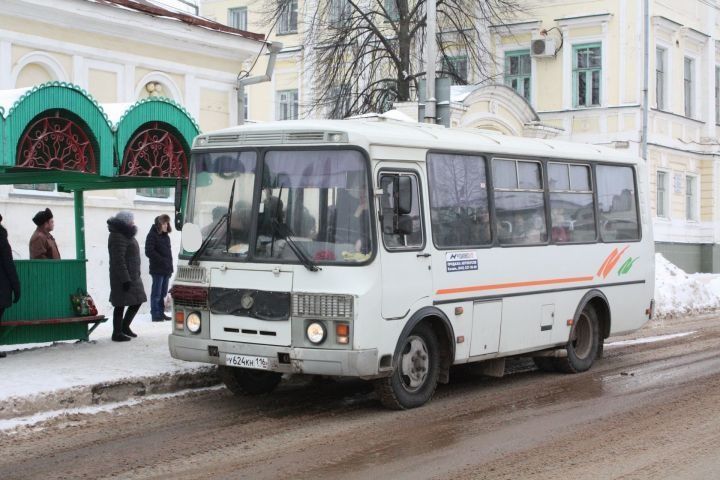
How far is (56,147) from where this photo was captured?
37.3 feet

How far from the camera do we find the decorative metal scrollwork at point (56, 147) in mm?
10945

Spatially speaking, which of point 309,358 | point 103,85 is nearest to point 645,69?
point 103,85

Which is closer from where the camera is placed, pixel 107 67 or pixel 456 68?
pixel 107 67

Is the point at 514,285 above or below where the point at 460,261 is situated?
below

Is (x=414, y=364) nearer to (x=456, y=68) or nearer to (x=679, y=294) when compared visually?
(x=679, y=294)

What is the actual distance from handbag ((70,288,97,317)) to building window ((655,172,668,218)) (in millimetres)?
24661

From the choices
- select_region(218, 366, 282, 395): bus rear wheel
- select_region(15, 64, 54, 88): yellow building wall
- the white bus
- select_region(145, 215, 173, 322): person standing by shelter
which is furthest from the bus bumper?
select_region(15, 64, 54, 88): yellow building wall

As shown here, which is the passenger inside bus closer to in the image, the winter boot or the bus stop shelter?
the bus stop shelter

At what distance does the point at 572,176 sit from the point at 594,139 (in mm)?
20833

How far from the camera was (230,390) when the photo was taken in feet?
36.3

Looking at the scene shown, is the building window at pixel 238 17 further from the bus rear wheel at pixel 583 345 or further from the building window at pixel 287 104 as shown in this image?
the bus rear wheel at pixel 583 345

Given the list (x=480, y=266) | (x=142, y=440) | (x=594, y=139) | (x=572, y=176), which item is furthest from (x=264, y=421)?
(x=594, y=139)

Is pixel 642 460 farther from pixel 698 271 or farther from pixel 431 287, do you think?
pixel 698 271

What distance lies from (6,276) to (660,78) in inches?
1064
